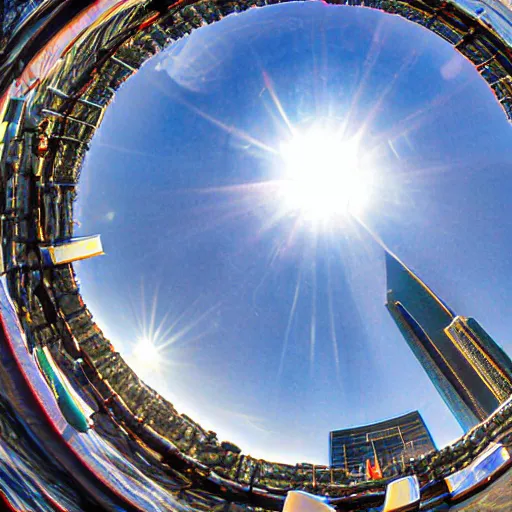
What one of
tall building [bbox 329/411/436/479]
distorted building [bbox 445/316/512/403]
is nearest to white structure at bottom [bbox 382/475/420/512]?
tall building [bbox 329/411/436/479]

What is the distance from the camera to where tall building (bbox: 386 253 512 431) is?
8.22 meters

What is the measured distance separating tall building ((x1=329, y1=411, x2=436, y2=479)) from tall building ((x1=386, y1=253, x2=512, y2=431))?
80cm

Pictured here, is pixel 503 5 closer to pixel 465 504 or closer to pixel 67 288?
pixel 465 504

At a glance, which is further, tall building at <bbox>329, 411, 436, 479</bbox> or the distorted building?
the distorted building

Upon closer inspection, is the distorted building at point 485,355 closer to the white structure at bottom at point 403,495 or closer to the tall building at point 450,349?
the tall building at point 450,349

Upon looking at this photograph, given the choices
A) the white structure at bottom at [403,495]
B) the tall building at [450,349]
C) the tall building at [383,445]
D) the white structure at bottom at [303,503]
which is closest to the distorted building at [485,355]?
the tall building at [450,349]

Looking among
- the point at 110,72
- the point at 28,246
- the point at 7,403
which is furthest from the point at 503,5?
the point at 7,403

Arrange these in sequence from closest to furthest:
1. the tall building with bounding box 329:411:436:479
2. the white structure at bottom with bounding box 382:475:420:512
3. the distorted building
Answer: the white structure at bottom with bounding box 382:475:420:512, the tall building with bounding box 329:411:436:479, the distorted building

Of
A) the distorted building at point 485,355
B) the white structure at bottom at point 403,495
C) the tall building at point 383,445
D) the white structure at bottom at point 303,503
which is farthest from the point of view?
the distorted building at point 485,355

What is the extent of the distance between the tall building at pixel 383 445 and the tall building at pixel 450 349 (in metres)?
0.80

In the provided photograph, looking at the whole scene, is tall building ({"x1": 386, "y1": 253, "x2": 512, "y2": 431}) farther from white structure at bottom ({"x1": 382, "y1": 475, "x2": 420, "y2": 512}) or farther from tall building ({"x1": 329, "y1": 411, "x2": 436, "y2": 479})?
white structure at bottom ({"x1": 382, "y1": 475, "x2": 420, "y2": 512})

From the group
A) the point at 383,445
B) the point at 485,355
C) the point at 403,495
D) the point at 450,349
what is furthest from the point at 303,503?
the point at 450,349

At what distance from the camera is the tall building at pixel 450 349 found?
8.22 metres

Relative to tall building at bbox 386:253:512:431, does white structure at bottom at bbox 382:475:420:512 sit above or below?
below
